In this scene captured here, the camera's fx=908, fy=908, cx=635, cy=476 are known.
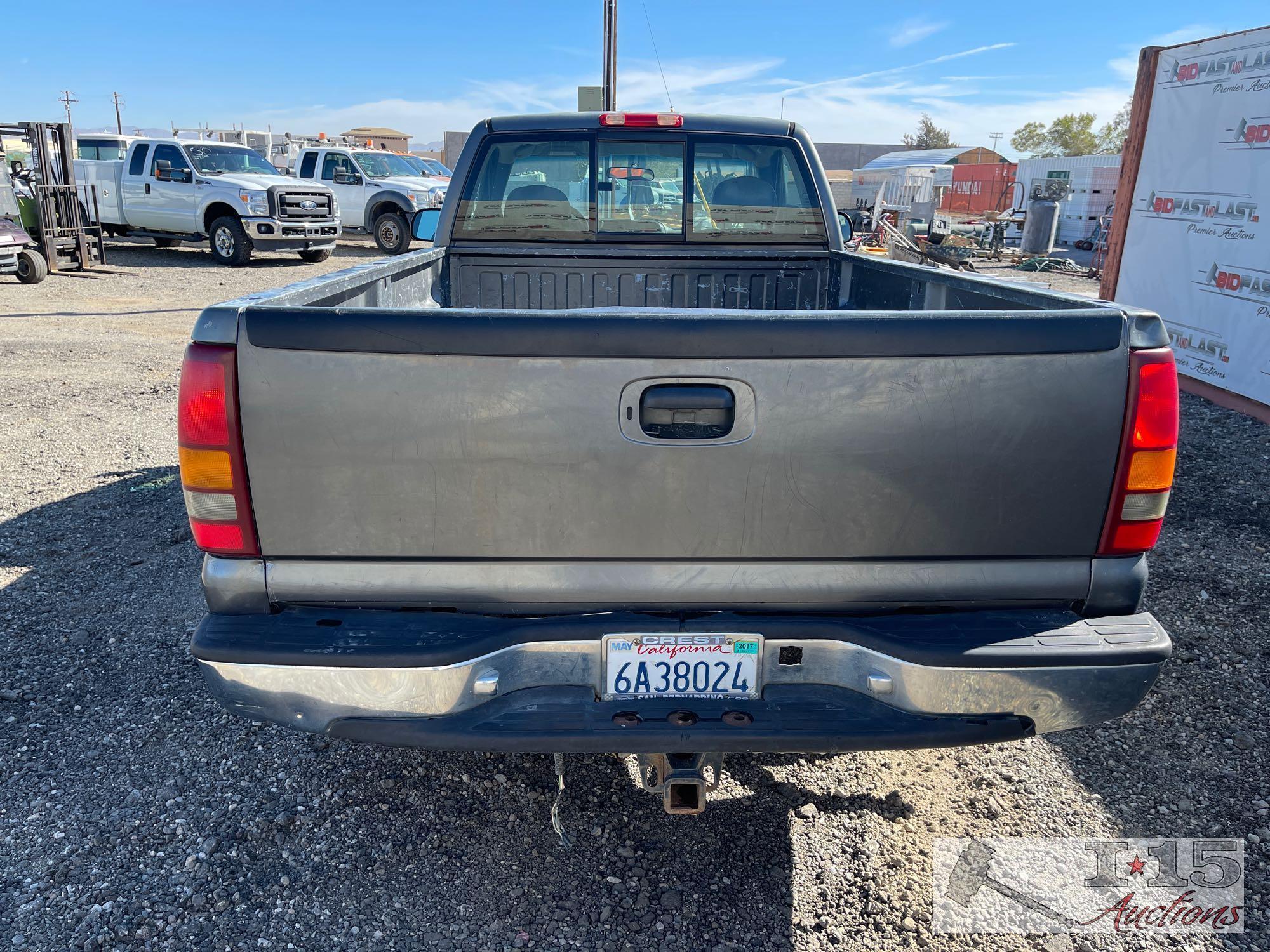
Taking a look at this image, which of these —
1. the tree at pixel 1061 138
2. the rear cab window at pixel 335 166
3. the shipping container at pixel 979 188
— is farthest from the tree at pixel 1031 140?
the rear cab window at pixel 335 166

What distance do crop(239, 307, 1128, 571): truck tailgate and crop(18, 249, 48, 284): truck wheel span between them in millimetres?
Answer: 15755

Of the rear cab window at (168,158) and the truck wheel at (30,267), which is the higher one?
the rear cab window at (168,158)

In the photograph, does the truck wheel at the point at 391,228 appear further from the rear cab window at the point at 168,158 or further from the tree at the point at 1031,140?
the tree at the point at 1031,140

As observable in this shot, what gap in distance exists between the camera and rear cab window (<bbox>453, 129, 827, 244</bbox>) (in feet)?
14.8

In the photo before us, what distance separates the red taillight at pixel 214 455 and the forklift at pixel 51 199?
15.6 meters

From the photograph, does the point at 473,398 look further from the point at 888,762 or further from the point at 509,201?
the point at 509,201

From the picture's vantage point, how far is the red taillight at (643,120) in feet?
14.5

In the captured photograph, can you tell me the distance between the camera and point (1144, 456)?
2.14m

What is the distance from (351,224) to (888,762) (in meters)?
20.2

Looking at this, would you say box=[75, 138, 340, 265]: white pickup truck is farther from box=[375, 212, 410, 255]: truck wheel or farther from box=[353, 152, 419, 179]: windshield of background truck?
box=[353, 152, 419, 179]: windshield of background truck

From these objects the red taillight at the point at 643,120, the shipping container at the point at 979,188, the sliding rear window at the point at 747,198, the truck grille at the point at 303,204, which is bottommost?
the truck grille at the point at 303,204

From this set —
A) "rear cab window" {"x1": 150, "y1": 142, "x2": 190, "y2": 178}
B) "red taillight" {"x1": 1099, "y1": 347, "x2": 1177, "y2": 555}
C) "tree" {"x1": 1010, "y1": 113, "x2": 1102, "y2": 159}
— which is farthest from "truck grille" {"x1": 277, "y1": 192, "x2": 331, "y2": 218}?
"tree" {"x1": 1010, "y1": 113, "x2": 1102, "y2": 159}

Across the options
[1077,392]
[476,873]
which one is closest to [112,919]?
[476,873]

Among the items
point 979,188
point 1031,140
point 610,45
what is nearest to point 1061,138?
point 1031,140
